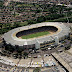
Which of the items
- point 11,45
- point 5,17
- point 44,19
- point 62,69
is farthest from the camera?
point 5,17

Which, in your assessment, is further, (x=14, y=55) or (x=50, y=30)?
(x=50, y=30)

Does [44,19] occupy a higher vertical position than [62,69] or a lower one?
higher

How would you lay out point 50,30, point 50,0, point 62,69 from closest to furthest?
1. point 62,69
2. point 50,30
3. point 50,0

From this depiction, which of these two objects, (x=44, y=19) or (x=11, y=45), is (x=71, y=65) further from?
(x=44, y=19)

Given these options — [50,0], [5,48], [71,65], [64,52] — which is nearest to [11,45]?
[5,48]

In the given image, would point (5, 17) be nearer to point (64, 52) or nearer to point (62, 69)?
point (64, 52)

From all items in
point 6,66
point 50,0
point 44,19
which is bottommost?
point 6,66

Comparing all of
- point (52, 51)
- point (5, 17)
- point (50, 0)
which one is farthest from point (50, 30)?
point (50, 0)
